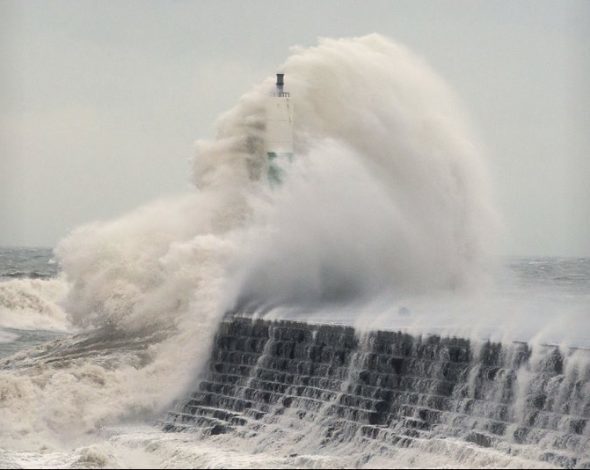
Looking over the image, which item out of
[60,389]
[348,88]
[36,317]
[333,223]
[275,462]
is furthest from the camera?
[36,317]

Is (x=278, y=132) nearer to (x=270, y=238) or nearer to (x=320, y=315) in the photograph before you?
(x=270, y=238)

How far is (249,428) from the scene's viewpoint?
21.8 m

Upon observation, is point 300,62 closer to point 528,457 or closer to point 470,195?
point 470,195

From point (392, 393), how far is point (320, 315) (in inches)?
193

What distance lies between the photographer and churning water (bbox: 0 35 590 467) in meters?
19.3

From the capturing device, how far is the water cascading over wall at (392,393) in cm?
1823

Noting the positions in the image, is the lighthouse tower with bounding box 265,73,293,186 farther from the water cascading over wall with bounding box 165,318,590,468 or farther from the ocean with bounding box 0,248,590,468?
the water cascading over wall with bounding box 165,318,590,468

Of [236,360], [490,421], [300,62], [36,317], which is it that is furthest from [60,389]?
[36,317]

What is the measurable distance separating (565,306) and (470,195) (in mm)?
3646

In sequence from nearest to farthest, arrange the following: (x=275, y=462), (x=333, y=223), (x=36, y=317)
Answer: (x=275, y=462)
(x=333, y=223)
(x=36, y=317)

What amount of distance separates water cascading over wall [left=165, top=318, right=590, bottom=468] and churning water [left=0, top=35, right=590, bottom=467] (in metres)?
0.03

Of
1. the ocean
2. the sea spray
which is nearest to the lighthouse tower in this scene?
the sea spray

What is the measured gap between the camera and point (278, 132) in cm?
3078

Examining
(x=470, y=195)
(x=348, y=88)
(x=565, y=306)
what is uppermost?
(x=348, y=88)
